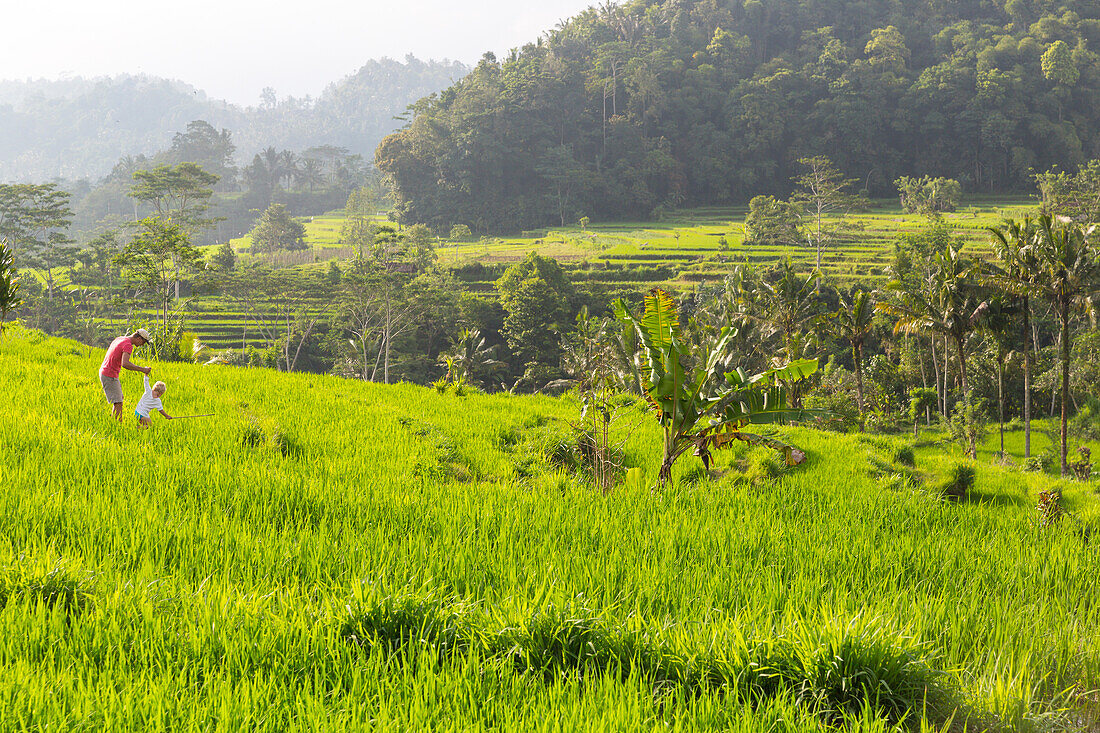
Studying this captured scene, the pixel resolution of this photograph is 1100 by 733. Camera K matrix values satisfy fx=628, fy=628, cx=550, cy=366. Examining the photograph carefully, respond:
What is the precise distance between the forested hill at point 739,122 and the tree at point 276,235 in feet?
53.8

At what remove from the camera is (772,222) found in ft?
236

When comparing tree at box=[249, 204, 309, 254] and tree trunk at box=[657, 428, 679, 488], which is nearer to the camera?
tree trunk at box=[657, 428, 679, 488]

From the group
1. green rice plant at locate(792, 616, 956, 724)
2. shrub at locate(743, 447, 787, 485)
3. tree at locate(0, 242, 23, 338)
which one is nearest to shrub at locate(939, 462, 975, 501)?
shrub at locate(743, 447, 787, 485)

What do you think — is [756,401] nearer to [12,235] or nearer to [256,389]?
[256,389]

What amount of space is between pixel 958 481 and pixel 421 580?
1093 cm

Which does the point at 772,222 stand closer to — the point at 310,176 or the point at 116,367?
the point at 116,367

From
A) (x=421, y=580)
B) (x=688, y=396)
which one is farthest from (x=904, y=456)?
(x=421, y=580)

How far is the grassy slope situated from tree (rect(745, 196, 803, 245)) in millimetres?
70123

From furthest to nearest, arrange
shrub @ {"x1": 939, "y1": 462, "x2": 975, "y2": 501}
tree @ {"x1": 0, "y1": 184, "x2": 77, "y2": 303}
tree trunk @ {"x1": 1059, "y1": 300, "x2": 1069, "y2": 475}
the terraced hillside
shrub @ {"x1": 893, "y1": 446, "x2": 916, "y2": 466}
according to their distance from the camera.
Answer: tree @ {"x1": 0, "y1": 184, "x2": 77, "y2": 303} < the terraced hillside < tree trunk @ {"x1": 1059, "y1": 300, "x2": 1069, "y2": 475} < shrub @ {"x1": 893, "y1": 446, "x2": 916, "y2": 466} < shrub @ {"x1": 939, "y1": 462, "x2": 975, "y2": 501}

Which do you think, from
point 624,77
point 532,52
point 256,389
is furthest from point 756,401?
point 532,52

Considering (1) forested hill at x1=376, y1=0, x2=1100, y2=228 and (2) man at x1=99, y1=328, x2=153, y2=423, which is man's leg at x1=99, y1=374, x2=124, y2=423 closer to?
(2) man at x1=99, y1=328, x2=153, y2=423

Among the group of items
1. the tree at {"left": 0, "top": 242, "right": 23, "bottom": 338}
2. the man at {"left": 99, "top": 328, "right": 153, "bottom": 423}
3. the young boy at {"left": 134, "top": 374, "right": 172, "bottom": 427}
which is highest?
the tree at {"left": 0, "top": 242, "right": 23, "bottom": 338}

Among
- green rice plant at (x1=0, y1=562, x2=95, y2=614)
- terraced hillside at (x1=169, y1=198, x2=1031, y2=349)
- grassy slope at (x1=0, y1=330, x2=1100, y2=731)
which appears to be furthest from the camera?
terraced hillside at (x1=169, y1=198, x2=1031, y2=349)

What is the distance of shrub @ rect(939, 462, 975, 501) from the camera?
1087 cm
